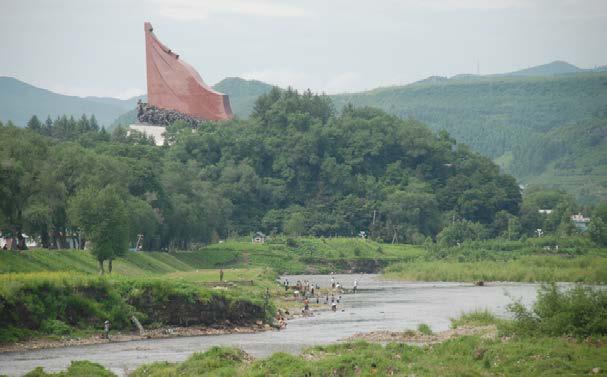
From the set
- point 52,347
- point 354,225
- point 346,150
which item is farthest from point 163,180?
point 52,347

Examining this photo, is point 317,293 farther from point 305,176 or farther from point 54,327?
point 305,176

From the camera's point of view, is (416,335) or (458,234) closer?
(416,335)

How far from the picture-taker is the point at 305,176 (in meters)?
173

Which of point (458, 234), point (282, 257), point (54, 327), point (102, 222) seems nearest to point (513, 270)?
point (282, 257)

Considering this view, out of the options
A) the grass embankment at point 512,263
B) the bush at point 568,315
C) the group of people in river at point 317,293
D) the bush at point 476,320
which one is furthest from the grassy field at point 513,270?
the bush at point 568,315

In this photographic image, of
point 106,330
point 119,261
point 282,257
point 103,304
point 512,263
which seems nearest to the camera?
point 106,330

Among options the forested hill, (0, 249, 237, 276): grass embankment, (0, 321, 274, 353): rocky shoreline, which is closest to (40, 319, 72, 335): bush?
(0, 321, 274, 353): rocky shoreline

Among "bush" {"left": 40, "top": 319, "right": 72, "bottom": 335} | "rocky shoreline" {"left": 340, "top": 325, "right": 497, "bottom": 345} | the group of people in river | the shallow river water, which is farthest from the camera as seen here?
the group of people in river

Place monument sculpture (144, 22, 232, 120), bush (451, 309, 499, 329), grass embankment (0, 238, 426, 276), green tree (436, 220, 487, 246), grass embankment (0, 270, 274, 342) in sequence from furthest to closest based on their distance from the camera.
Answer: monument sculpture (144, 22, 232, 120), green tree (436, 220, 487, 246), grass embankment (0, 238, 426, 276), bush (451, 309, 499, 329), grass embankment (0, 270, 274, 342)

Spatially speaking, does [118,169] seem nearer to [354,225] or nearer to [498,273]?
[498,273]

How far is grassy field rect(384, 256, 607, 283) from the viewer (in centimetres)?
10975

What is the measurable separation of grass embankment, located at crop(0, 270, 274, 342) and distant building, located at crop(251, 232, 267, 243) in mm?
71506

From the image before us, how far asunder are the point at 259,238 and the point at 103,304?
274 ft

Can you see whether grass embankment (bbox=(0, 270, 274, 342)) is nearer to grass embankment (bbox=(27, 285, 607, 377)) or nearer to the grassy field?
grass embankment (bbox=(27, 285, 607, 377))
